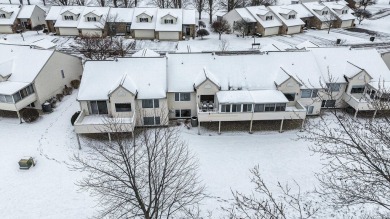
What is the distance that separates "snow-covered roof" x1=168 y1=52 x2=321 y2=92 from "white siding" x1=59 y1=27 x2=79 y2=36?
37.0 m

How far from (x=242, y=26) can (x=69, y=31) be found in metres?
37.2

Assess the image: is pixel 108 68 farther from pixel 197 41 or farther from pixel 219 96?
pixel 197 41

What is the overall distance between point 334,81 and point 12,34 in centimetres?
6660

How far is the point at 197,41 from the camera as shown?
63.2m

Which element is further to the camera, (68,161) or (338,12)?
(338,12)

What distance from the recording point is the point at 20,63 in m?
38.0

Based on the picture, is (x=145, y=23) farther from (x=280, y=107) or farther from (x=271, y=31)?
(x=280, y=107)

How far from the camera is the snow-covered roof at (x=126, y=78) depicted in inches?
1325

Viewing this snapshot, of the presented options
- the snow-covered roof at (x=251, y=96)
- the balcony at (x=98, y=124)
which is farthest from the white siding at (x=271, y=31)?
the balcony at (x=98, y=124)

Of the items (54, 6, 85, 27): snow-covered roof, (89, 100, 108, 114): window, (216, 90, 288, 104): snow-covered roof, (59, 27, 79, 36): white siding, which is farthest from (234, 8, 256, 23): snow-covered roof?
(89, 100, 108, 114): window

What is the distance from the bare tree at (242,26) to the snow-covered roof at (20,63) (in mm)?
39250

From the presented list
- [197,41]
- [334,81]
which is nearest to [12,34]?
[197,41]

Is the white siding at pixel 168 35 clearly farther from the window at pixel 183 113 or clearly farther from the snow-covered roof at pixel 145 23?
Answer: the window at pixel 183 113

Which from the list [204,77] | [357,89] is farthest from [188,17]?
[357,89]
